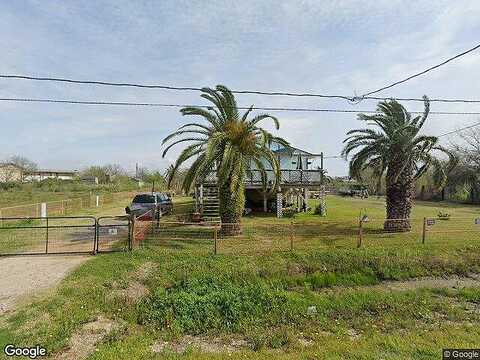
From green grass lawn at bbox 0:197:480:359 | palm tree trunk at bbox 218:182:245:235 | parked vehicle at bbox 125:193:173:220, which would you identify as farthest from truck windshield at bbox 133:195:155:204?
green grass lawn at bbox 0:197:480:359

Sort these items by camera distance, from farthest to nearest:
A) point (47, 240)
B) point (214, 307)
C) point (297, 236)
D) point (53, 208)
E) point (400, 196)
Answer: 1. point (53, 208)
2. point (400, 196)
3. point (297, 236)
4. point (47, 240)
5. point (214, 307)

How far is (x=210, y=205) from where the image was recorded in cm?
1989

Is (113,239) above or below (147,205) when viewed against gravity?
below

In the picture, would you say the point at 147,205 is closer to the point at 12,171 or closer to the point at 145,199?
the point at 145,199

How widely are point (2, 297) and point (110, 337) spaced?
3.18 m

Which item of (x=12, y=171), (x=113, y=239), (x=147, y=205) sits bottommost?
(x=113, y=239)

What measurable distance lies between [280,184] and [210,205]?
4.11 metres

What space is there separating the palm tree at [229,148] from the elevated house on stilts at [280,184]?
436cm

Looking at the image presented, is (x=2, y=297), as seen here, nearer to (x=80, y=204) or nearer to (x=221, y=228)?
(x=221, y=228)

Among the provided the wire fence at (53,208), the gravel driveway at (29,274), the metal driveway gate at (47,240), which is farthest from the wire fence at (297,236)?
the wire fence at (53,208)

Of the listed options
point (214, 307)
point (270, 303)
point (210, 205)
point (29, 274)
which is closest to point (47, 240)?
point (29, 274)

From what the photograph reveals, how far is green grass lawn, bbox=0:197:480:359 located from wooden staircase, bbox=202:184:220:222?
5.48 metres

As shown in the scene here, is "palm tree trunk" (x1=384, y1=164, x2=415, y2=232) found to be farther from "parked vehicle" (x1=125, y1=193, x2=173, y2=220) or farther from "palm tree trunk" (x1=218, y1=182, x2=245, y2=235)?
"parked vehicle" (x1=125, y1=193, x2=173, y2=220)

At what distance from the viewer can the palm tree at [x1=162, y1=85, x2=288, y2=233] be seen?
522 inches
